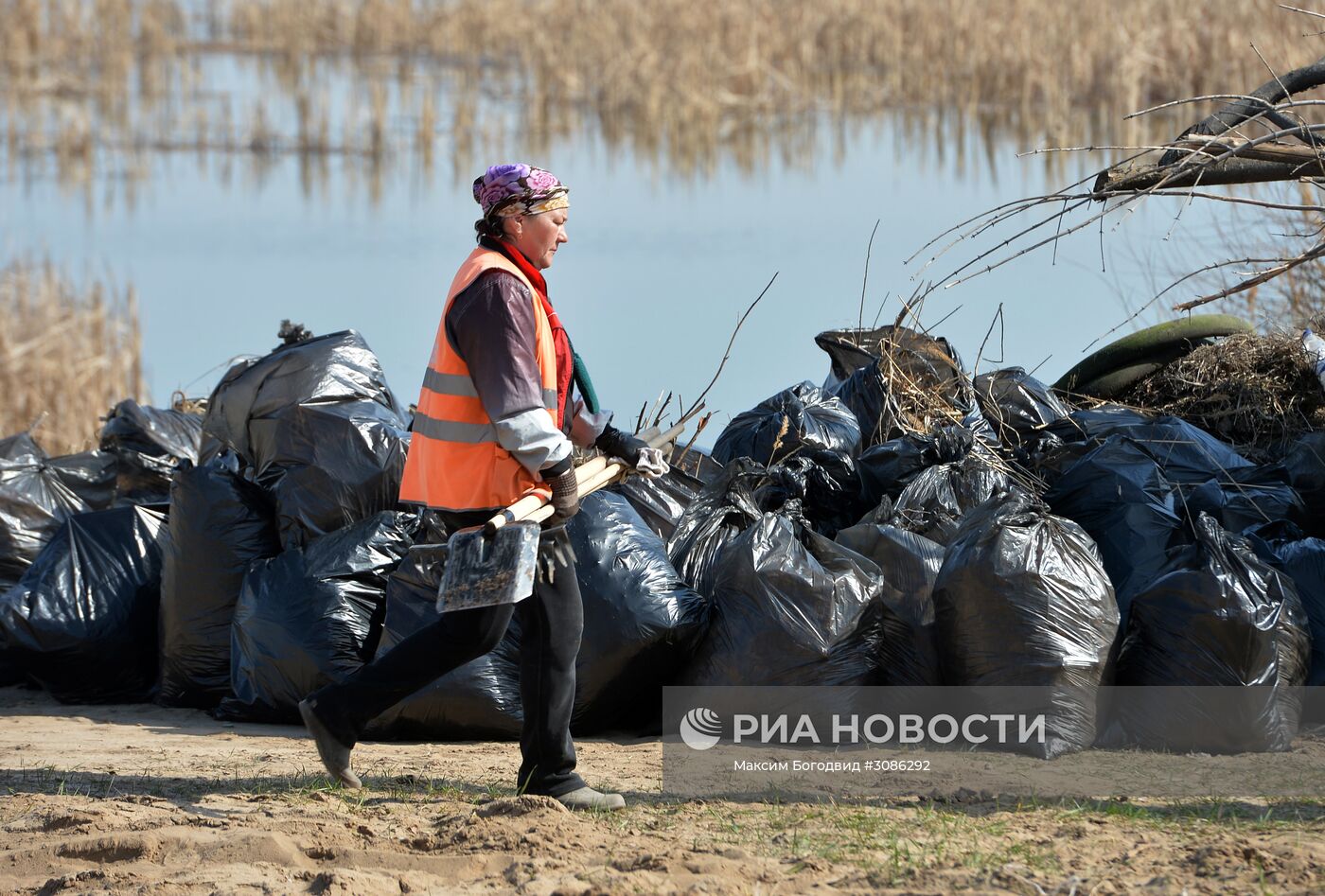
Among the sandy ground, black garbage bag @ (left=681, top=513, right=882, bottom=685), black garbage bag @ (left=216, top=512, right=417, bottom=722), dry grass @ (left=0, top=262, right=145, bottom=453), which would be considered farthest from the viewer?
dry grass @ (left=0, top=262, right=145, bottom=453)

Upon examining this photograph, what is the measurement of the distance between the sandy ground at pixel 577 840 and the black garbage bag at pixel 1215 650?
44cm

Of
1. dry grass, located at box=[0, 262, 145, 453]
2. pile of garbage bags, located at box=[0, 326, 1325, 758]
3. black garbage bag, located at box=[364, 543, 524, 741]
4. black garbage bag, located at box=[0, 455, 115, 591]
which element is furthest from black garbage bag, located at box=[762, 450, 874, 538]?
dry grass, located at box=[0, 262, 145, 453]

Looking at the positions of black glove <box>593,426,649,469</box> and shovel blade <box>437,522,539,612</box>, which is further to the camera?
black glove <box>593,426,649,469</box>

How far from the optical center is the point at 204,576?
4.50 metres

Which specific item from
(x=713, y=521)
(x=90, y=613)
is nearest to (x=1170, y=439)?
(x=713, y=521)

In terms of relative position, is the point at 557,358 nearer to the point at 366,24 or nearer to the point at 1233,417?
the point at 1233,417

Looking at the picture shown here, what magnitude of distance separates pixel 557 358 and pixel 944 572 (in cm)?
121

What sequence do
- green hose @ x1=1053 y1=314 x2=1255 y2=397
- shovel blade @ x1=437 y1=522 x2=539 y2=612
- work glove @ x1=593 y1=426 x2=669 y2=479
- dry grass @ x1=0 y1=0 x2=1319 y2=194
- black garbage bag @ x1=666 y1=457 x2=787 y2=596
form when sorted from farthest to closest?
dry grass @ x1=0 y1=0 x2=1319 y2=194
green hose @ x1=1053 y1=314 x2=1255 y2=397
black garbage bag @ x1=666 y1=457 x2=787 y2=596
work glove @ x1=593 y1=426 x2=669 y2=479
shovel blade @ x1=437 y1=522 x2=539 y2=612

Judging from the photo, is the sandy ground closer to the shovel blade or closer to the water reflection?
the shovel blade

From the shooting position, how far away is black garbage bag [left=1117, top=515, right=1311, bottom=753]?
12.2 ft

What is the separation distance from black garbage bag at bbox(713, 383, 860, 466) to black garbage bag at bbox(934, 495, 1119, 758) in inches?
38.1

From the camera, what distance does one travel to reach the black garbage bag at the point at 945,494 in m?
4.31

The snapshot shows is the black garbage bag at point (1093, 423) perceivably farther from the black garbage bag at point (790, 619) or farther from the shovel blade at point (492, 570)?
the shovel blade at point (492, 570)

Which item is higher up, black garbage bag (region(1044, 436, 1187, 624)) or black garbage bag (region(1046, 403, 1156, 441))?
black garbage bag (region(1046, 403, 1156, 441))
